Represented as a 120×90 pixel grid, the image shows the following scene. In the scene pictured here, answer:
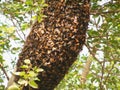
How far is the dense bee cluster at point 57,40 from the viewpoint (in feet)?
9.36

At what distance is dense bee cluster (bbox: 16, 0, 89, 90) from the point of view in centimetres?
285

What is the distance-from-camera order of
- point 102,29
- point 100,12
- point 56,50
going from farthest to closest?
point 102,29, point 100,12, point 56,50

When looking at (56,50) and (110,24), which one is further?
(110,24)

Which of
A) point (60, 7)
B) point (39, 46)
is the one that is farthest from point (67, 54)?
point (60, 7)

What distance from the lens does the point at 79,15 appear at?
9.65 ft

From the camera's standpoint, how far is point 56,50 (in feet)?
9.41

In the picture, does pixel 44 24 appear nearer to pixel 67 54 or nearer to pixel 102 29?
pixel 67 54

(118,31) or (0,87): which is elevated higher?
(118,31)

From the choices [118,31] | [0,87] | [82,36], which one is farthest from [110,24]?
[0,87]

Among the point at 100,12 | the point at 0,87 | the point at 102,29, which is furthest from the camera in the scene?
the point at 0,87

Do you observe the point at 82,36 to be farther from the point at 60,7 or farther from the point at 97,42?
the point at 97,42

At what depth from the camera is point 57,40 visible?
2879 mm

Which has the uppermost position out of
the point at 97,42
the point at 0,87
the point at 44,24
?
the point at 44,24

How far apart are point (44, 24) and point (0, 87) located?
216 cm
